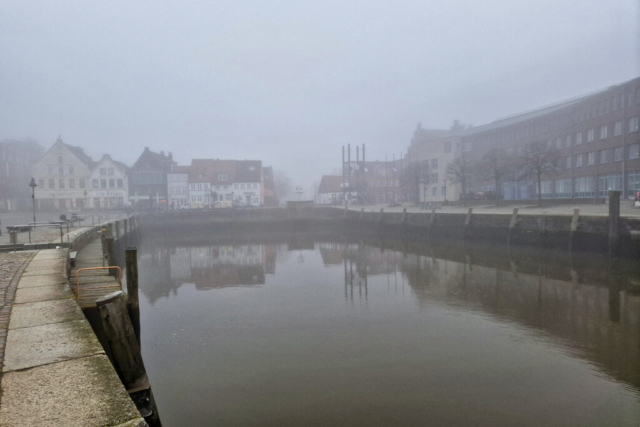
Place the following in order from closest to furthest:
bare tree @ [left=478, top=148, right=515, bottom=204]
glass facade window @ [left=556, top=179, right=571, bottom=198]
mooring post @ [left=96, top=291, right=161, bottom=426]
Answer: mooring post @ [left=96, top=291, right=161, bottom=426], bare tree @ [left=478, top=148, right=515, bottom=204], glass facade window @ [left=556, top=179, right=571, bottom=198]

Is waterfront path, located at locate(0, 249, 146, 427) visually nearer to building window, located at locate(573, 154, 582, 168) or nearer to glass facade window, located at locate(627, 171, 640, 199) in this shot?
glass facade window, located at locate(627, 171, 640, 199)

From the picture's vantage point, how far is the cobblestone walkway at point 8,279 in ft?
17.4

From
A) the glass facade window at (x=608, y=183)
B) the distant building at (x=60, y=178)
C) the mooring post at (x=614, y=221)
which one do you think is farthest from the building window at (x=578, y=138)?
the distant building at (x=60, y=178)

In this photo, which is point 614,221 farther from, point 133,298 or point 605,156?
point 605,156

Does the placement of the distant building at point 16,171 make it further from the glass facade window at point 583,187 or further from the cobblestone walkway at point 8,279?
the glass facade window at point 583,187

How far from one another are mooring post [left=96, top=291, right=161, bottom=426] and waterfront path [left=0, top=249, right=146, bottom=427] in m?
0.29

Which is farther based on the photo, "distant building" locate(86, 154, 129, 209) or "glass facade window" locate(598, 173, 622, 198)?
"distant building" locate(86, 154, 129, 209)

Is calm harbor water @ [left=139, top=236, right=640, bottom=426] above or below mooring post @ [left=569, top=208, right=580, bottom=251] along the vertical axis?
below

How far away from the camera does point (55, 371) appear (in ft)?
12.9

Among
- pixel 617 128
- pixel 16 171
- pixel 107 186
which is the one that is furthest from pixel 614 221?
pixel 16 171

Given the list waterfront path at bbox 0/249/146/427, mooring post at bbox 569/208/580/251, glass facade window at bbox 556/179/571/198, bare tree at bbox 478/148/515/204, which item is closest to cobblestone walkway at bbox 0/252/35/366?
waterfront path at bbox 0/249/146/427

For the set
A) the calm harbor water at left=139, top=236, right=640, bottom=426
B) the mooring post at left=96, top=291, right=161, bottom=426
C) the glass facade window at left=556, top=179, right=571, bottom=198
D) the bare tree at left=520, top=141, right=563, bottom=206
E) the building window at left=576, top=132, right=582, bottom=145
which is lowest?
the calm harbor water at left=139, top=236, right=640, bottom=426

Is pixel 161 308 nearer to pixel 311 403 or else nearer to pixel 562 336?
pixel 311 403

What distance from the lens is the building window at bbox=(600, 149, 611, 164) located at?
41906 millimetres
